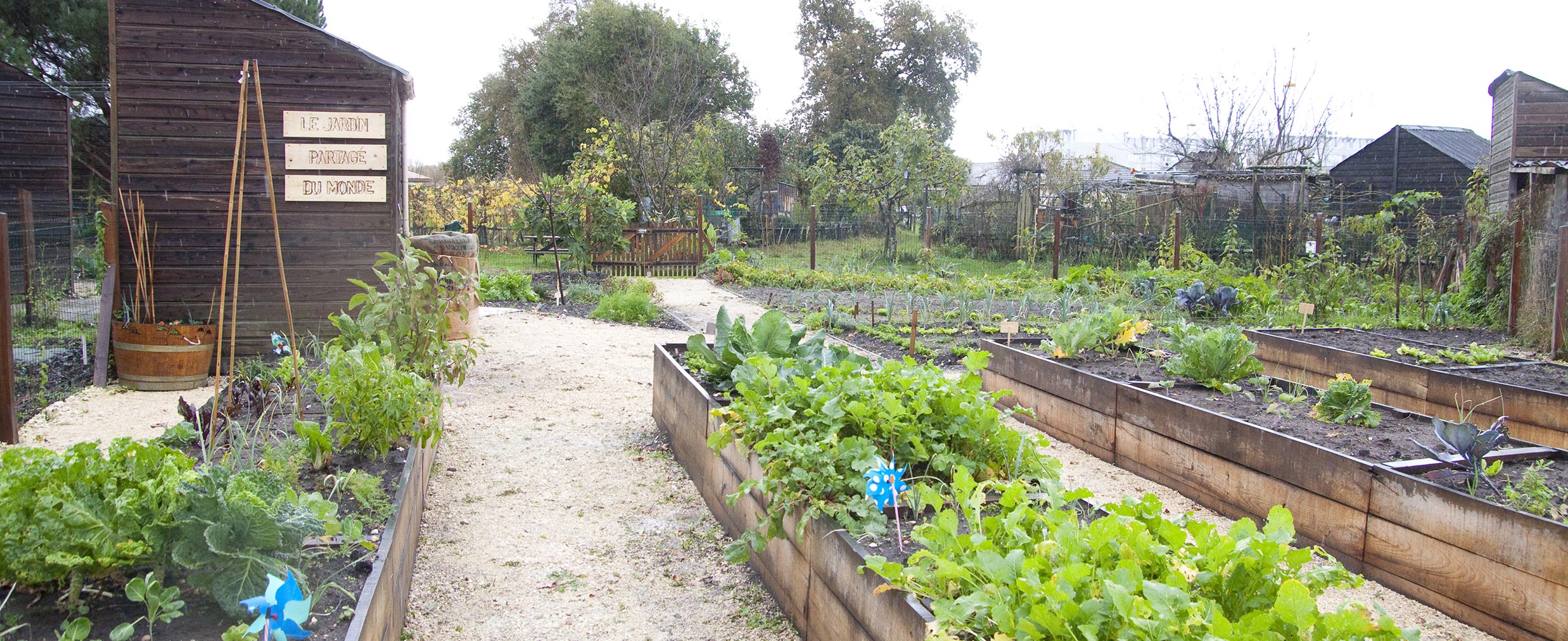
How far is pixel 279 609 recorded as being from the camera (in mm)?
2010

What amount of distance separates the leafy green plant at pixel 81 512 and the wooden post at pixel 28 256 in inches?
285

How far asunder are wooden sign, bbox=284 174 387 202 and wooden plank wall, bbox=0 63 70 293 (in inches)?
188

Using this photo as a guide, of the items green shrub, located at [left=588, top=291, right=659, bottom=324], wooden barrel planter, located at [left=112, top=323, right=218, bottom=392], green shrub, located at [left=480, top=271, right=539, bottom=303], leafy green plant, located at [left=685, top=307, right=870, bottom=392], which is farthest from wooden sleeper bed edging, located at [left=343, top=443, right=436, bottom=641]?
green shrub, located at [left=480, top=271, right=539, bottom=303]

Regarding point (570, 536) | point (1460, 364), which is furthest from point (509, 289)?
point (1460, 364)

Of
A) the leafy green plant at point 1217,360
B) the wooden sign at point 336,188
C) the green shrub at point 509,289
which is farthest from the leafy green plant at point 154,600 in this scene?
the green shrub at point 509,289

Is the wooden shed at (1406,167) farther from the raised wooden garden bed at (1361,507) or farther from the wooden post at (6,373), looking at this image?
the wooden post at (6,373)

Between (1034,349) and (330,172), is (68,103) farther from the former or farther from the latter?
(1034,349)

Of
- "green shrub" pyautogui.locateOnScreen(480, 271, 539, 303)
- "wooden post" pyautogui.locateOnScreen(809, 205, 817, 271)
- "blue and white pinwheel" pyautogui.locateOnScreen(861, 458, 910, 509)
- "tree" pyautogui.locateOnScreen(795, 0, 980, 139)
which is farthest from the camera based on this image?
"tree" pyautogui.locateOnScreen(795, 0, 980, 139)

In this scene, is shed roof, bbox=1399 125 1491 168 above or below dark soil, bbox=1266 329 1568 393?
above

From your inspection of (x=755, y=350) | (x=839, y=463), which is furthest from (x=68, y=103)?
(x=839, y=463)

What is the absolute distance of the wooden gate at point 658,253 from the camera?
15406 mm

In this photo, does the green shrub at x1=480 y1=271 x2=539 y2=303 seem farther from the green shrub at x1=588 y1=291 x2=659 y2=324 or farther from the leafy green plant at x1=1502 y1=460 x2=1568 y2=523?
the leafy green plant at x1=1502 y1=460 x2=1568 y2=523

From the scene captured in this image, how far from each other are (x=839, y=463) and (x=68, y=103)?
1186cm

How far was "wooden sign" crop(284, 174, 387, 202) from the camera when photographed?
6.87 meters
